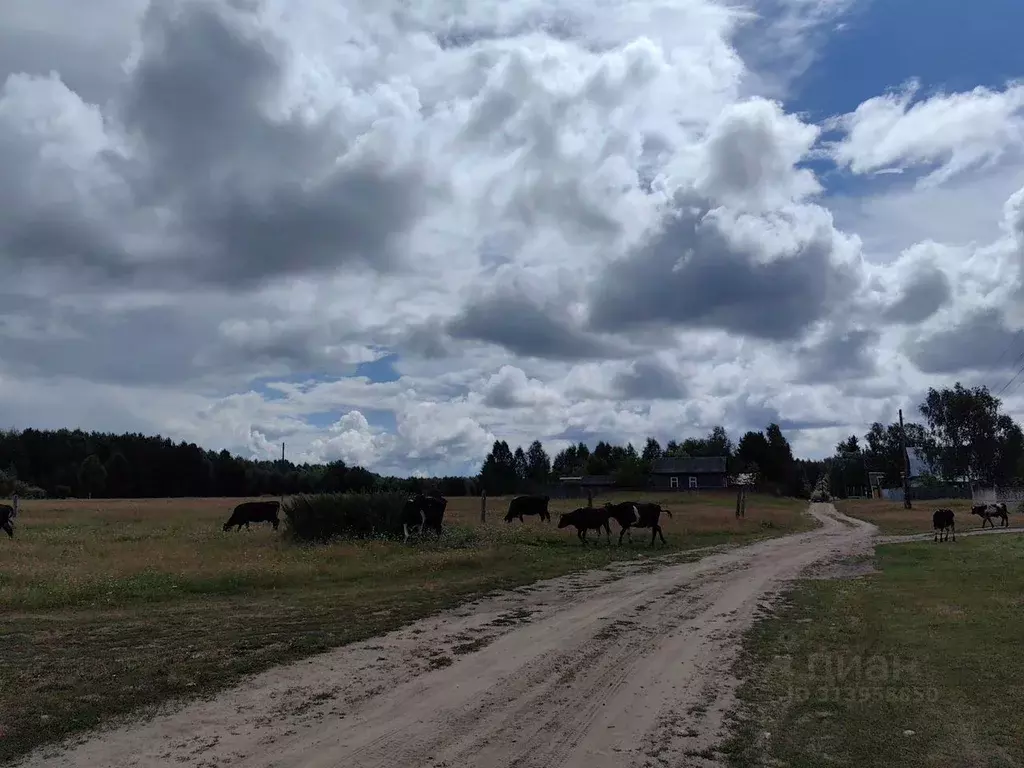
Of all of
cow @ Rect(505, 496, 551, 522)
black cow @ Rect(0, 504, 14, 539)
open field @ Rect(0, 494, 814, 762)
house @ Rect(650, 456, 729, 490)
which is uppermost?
house @ Rect(650, 456, 729, 490)

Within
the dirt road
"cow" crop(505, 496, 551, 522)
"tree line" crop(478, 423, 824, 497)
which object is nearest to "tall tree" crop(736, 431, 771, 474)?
"tree line" crop(478, 423, 824, 497)

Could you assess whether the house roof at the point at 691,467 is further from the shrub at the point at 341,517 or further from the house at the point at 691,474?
the shrub at the point at 341,517

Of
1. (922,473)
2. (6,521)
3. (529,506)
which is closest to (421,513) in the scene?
(529,506)

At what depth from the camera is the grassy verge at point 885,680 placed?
7418mm

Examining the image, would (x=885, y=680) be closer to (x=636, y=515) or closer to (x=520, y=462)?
(x=636, y=515)

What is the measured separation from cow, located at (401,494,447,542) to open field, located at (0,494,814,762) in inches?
37.8

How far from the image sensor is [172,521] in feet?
130

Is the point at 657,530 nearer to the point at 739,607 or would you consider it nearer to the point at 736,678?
the point at 739,607

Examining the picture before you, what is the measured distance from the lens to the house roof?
390 feet

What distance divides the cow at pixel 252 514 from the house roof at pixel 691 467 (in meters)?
88.0

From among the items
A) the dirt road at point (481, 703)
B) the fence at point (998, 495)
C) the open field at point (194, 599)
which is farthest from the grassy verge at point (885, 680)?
the fence at point (998, 495)

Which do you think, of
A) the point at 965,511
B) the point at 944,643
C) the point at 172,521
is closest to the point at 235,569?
the point at 944,643

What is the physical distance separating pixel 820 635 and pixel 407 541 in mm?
15587

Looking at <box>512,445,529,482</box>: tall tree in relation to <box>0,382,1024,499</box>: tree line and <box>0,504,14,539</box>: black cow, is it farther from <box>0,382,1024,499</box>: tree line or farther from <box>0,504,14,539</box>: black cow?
<box>0,504,14,539</box>: black cow
